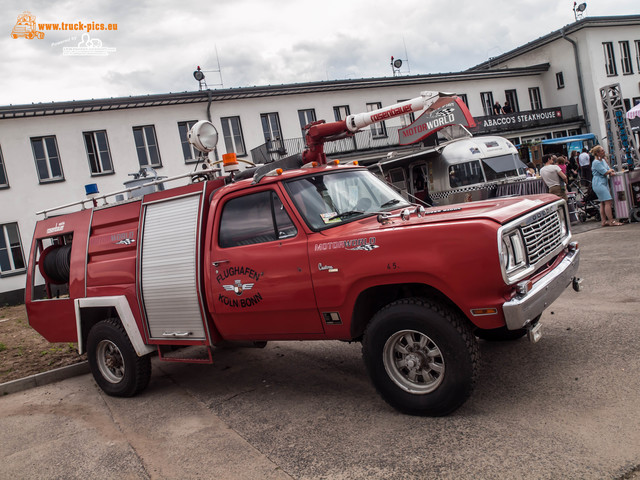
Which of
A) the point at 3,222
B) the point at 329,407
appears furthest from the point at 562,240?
the point at 3,222

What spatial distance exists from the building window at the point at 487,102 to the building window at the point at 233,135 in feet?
60.7

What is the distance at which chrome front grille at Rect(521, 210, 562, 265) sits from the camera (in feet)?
13.3

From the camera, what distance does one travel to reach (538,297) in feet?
12.6

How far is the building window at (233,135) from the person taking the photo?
27502 millimetres

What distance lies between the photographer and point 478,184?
16.1 m

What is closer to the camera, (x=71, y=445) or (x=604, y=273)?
(x=71, y=445)

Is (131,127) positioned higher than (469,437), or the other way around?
(131,127)

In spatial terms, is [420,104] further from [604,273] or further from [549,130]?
[549,130]

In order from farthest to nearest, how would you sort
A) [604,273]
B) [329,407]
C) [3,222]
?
[3,222] → [604,273] → [329,407]

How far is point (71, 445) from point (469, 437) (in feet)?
11.4

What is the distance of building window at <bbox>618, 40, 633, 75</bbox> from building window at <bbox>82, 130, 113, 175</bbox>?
115 ft

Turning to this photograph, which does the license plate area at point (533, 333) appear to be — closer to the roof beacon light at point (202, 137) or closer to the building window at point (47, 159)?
the roof beacon light at point (202, 137)

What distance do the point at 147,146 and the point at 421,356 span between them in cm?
2373

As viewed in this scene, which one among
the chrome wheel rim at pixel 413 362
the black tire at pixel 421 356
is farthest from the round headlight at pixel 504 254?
the chrome wheel rim at pixel 413 362
